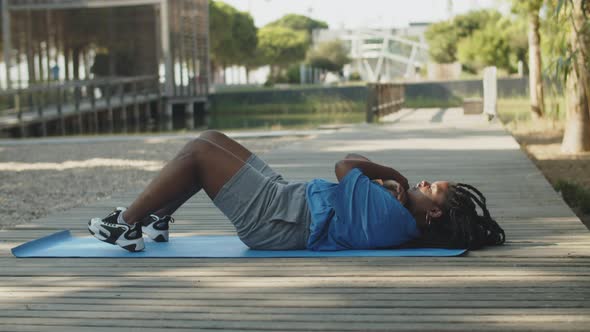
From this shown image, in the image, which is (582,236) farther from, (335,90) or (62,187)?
(335,90)

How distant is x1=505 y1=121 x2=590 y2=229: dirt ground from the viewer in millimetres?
7109

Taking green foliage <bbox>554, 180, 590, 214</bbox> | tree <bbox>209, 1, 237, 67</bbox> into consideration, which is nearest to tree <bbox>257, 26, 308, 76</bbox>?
tree <bbox>209, 1, 237, 67</bbox>

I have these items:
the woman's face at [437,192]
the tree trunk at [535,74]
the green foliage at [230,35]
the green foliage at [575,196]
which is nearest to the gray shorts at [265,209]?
the woman's face at [437,192]

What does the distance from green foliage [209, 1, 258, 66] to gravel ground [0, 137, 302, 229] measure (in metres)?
31.8

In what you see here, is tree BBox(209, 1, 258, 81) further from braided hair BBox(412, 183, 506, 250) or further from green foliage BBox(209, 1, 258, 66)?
braided hair BBox(412, 183, 506, 250)

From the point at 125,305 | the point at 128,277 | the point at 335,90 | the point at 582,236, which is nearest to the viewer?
the point at 125,305

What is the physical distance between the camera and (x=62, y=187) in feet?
23.6

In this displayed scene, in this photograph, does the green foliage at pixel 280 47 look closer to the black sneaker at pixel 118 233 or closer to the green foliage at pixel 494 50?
the green foliage at pixel 494 50

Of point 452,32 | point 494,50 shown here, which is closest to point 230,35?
point 452,32

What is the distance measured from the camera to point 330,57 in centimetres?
Result: 5109

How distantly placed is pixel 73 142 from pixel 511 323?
11.4 metres

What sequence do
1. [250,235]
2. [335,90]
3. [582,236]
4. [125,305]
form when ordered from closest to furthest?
[125,305] < [250,235] < [582,236] < [335,90]

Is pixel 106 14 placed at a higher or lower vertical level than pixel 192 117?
higher

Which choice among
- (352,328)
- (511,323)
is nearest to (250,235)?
(352,328)
